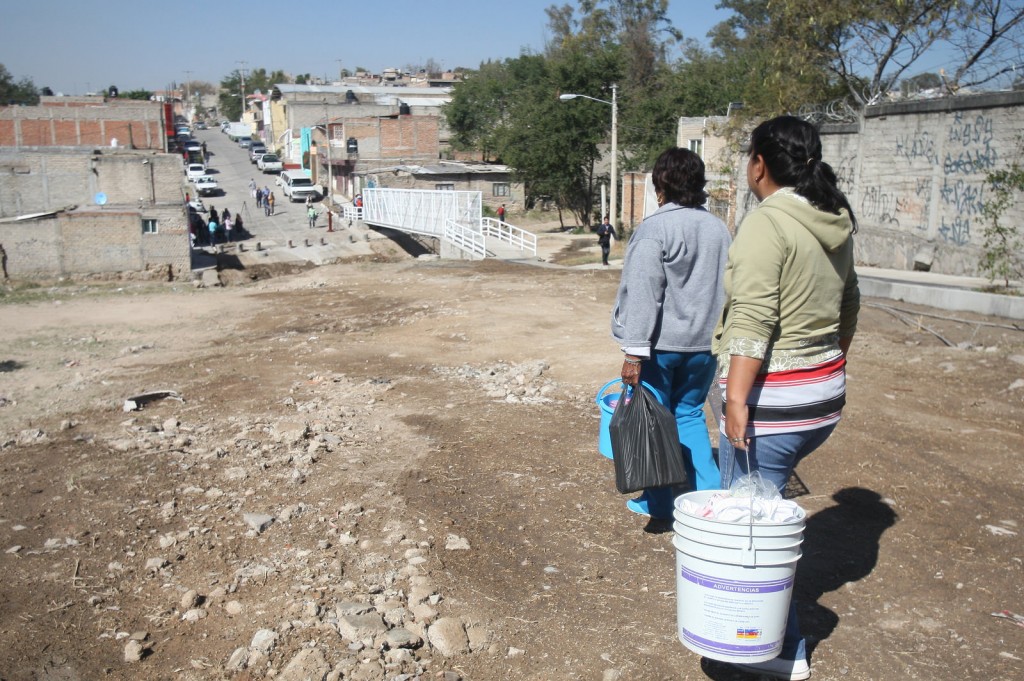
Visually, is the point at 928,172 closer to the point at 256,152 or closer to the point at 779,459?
the point at 779,459

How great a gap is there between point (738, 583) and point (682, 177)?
1.88m

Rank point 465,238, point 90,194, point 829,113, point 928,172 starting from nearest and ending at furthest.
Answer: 1. point 928,172
2. point 829,113
3. point 465,238
4. point 90,194

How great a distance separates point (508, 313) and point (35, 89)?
294 feet

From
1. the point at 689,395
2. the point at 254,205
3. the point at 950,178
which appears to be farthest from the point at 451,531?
the point at 254,205

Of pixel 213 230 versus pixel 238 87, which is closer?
pixel 213 230

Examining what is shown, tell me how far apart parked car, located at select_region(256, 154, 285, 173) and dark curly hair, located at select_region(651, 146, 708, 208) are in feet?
205

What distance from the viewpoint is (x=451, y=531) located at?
4172 mm

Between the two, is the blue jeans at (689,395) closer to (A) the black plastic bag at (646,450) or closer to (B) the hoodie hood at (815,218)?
(A) the black plastic bag at (646,450)

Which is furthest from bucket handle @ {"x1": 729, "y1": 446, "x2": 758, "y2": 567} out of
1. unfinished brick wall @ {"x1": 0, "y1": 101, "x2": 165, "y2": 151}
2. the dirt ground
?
unfinished brick wall @ {"x1": 0, "y1": 101, "x2": 165, "y2": 151}

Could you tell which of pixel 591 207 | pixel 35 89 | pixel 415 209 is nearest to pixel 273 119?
pixel 35 89

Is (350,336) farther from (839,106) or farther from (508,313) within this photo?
(839,106)

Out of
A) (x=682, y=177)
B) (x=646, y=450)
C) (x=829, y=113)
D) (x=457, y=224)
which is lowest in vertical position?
(x=646, y=450)

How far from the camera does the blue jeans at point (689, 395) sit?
3.77 meters

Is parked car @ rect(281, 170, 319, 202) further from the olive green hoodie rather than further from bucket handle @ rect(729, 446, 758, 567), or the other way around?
bucket handle @ rect(729, 446, 758, 567)
